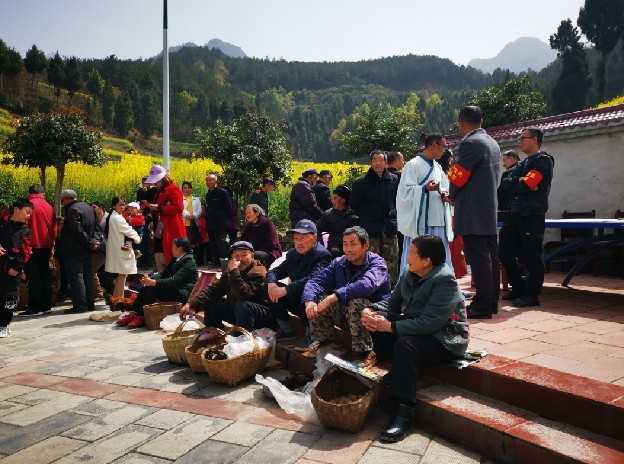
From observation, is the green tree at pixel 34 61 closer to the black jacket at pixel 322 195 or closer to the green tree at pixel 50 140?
the green tree at pixel 50 140

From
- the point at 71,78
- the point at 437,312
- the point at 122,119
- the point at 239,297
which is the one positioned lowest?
the point at 239,297

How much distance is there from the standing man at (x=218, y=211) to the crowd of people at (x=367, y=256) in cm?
148

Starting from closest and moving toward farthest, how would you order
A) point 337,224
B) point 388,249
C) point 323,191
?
point 388,249, point 337,224, point 323,191

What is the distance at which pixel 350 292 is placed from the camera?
157 inches

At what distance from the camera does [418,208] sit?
5055 millimetres

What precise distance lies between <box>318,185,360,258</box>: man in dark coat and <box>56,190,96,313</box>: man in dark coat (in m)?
3.73

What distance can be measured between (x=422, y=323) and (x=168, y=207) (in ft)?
17.3

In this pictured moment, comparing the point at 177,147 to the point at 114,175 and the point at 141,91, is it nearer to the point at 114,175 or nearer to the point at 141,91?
the point at 141,91

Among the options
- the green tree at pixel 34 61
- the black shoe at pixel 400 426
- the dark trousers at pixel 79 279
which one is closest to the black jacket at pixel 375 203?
the black shoe at pixel 400 426

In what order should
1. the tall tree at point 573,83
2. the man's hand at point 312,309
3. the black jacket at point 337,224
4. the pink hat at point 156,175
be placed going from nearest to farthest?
1. the man's hand at point 312,309
2. the black jacket at point 337,224
3. the pink hat at point 156,175
4. the tall tree at point 573,83

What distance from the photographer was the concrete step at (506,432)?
2.64 m

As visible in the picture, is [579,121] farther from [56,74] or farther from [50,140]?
[56,74]

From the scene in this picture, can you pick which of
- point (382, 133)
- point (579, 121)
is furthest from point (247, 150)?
point (579, 121)

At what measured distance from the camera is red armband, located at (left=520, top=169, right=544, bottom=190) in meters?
5.11
